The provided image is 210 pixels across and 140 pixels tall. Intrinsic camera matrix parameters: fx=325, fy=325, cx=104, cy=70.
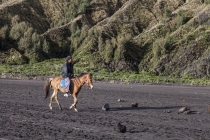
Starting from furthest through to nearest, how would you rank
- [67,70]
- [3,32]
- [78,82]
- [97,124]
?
[3,32]
[67,70]
[78,82]
[97,124]

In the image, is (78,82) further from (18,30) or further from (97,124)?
(18,30)

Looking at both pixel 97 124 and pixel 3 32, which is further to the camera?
pixel 3 32

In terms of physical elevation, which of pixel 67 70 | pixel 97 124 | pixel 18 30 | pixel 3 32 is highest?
pixel 18 30

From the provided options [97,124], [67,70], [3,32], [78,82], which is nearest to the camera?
[97,124]

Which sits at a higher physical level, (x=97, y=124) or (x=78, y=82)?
(x=78, y=82)

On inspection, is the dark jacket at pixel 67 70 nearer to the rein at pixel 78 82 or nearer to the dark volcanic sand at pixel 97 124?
the rein at pixel 78 82

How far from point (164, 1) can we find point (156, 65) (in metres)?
52.8

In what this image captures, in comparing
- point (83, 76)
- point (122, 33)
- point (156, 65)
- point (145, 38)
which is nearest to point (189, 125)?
point (83, 76)

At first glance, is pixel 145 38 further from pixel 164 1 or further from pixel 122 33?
pixel 164 1

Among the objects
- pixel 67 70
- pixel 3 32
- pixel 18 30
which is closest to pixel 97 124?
pixel 67 70

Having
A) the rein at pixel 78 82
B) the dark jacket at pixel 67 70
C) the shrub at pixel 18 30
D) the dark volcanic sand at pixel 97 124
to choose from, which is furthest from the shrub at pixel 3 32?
the rein at pixel 78 82

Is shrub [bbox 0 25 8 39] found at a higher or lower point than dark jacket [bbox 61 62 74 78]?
higher

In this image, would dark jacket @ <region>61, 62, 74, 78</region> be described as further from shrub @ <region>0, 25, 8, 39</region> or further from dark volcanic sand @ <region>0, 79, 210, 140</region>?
shrub @ <region>0, 25, 8, 39</region>

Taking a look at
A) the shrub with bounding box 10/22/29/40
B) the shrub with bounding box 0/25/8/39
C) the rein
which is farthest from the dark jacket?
the shrub with bounding box 10/22/29/40
